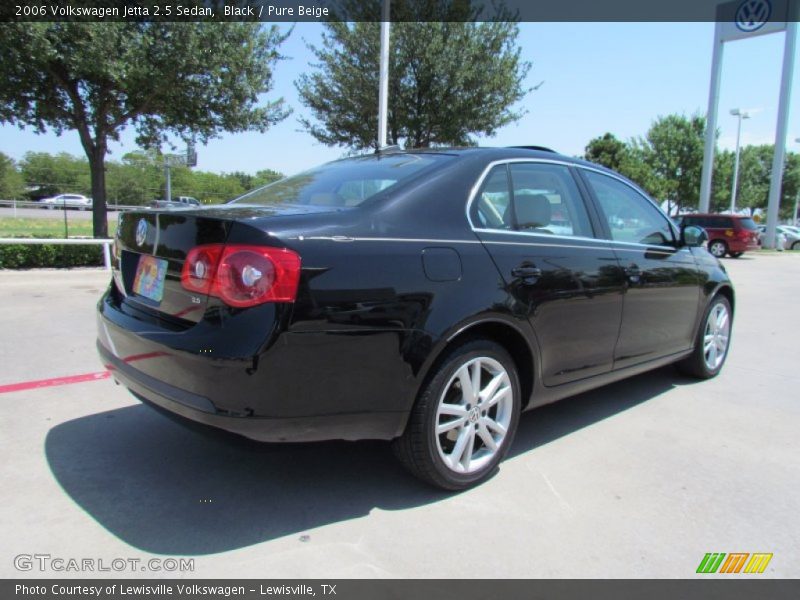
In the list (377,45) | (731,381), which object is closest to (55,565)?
(731,381)

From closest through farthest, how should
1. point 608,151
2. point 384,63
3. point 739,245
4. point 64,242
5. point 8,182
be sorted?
point 64,242 < point 384,63 < point 739,245 < point 608,151 < point 8,182

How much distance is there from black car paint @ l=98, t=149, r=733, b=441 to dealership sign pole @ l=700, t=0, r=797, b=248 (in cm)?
2791

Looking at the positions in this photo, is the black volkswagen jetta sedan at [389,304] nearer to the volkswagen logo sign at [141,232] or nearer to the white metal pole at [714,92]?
the volkswagen logo sign at [141,232]

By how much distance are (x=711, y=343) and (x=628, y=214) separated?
5.51ft

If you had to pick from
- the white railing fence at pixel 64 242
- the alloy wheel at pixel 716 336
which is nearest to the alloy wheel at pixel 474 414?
the alloy wheel at pixel 716 336

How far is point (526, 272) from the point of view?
3.01m

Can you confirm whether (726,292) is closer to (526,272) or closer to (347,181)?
(526,272)

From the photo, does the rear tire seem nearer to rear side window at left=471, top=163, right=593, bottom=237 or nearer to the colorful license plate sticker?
rear side window at left=471, top=163, right=593, bottom=237

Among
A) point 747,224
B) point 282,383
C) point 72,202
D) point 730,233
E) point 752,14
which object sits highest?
point 752,14

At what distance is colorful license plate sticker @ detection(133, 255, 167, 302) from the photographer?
2.60 m

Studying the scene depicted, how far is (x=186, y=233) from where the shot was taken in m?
2.47

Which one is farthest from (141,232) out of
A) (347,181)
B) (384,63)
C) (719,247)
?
(719,247)

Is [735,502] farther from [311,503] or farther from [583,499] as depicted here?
[311,503]

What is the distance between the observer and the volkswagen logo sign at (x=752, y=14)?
24828mm
